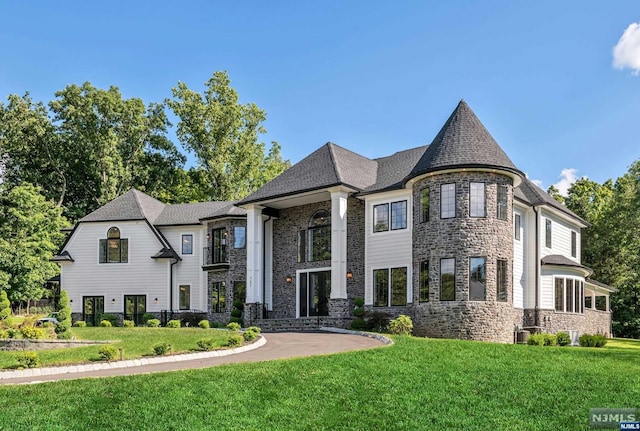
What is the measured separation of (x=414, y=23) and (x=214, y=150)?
3454 cm

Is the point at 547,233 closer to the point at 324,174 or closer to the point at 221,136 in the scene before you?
the point at 324,174

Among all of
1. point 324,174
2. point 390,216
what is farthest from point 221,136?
point 390,216

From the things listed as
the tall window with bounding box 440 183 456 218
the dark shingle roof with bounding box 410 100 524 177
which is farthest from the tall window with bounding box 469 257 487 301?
the dark shingle roof with bounding box 410 100 524 177

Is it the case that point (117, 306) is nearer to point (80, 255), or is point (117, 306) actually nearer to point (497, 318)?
point (80, 255)

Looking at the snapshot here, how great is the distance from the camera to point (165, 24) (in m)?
19.9

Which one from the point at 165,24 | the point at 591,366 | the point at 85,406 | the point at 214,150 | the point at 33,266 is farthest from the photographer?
the point at 214,150

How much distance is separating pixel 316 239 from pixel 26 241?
19729 millimetres

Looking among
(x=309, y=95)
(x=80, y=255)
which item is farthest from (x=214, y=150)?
(x=309, y=95)

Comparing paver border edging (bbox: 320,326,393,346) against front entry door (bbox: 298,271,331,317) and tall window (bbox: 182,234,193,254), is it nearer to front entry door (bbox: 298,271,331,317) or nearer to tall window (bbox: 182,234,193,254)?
front entry door (bbox: 298,271,331,317)

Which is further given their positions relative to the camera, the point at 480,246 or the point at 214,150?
the point at 214,150

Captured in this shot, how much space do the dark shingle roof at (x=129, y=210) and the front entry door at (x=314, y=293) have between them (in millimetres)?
10735

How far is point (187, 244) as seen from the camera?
3412 cm

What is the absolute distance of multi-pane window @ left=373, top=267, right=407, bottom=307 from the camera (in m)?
24.2

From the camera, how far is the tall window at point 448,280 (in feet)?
70.2
